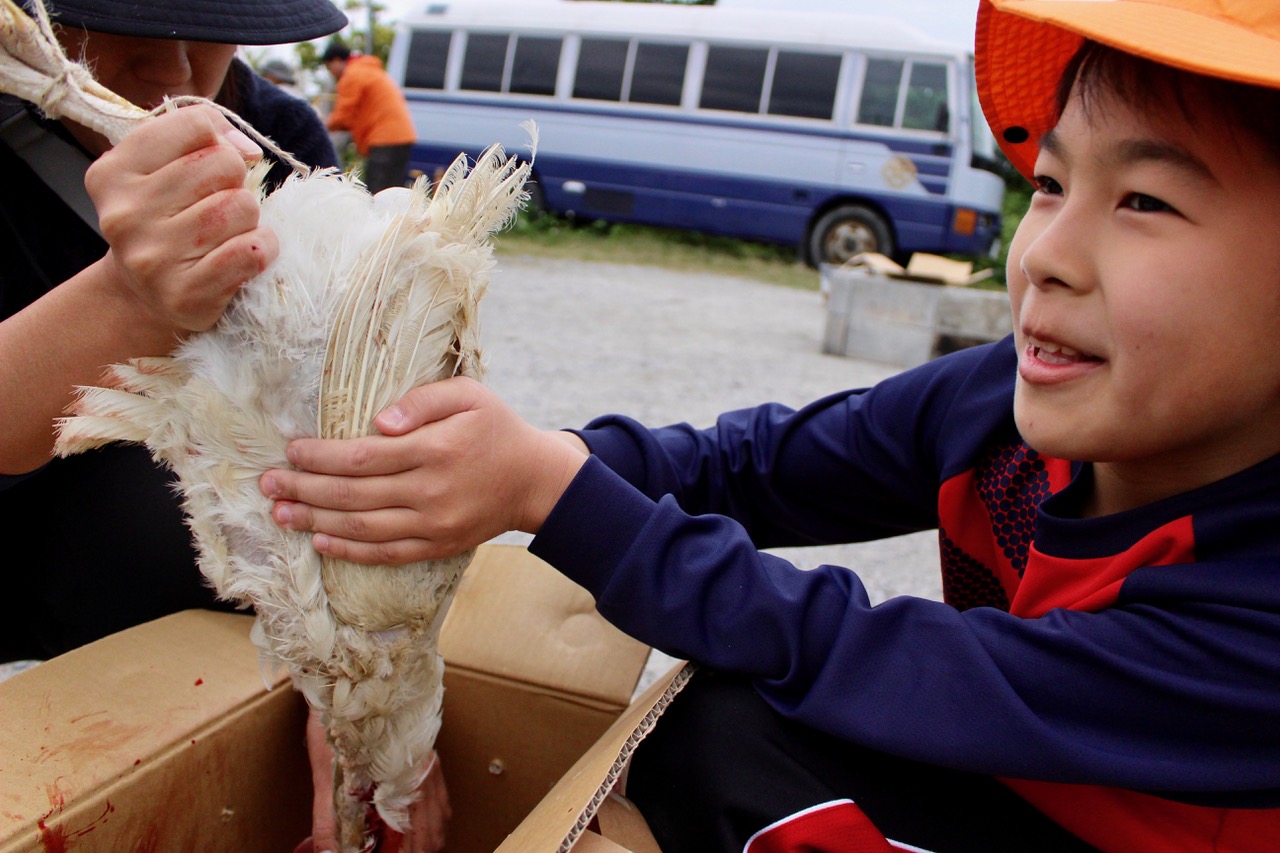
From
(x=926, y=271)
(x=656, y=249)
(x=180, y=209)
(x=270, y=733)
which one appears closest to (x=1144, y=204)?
(x=180, y=209)

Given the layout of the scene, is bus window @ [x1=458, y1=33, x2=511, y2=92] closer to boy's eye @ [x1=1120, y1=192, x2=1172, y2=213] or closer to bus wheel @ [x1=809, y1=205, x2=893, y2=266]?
bus wheel @ [x1=809, y1=205, x2=893, y2=266]

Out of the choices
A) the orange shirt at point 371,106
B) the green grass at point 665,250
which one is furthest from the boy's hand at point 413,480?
the green grass at point 665,250

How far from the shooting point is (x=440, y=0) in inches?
388

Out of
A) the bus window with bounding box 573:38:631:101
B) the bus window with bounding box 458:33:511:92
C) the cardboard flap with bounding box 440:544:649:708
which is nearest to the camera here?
the cardboard flap with bounding box 440:544:649:708

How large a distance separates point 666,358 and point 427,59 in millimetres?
6612

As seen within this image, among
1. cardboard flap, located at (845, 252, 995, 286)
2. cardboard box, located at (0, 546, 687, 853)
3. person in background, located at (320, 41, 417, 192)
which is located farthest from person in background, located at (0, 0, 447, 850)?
person in background, located at (320, 41, 417, 192)

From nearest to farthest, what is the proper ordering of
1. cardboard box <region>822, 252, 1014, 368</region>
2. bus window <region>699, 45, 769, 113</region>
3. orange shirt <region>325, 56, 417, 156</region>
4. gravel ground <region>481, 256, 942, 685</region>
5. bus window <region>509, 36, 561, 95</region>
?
gravel ground <region>481, 256, 942, 685</region>
cardboard box <region>822, 252, 1014, 368</region>
orange shirt <region>325, 56, 417, 156</region>
bus window <region>699, 45, 769, 113</region>
bus window <region>509, 36, 561, 95</region>

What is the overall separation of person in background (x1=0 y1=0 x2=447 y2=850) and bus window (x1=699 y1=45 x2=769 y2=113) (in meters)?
8.07

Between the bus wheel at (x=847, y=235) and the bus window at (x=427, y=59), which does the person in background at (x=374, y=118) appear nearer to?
the bus window at (x=427, y=59)

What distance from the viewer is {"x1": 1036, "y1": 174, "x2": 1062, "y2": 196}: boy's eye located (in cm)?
88

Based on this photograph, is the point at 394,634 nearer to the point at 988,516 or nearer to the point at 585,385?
the point at 988,516

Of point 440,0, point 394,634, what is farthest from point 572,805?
point 440,0

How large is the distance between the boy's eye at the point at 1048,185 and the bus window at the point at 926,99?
8.21 meters

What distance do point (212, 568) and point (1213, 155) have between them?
926 mm
